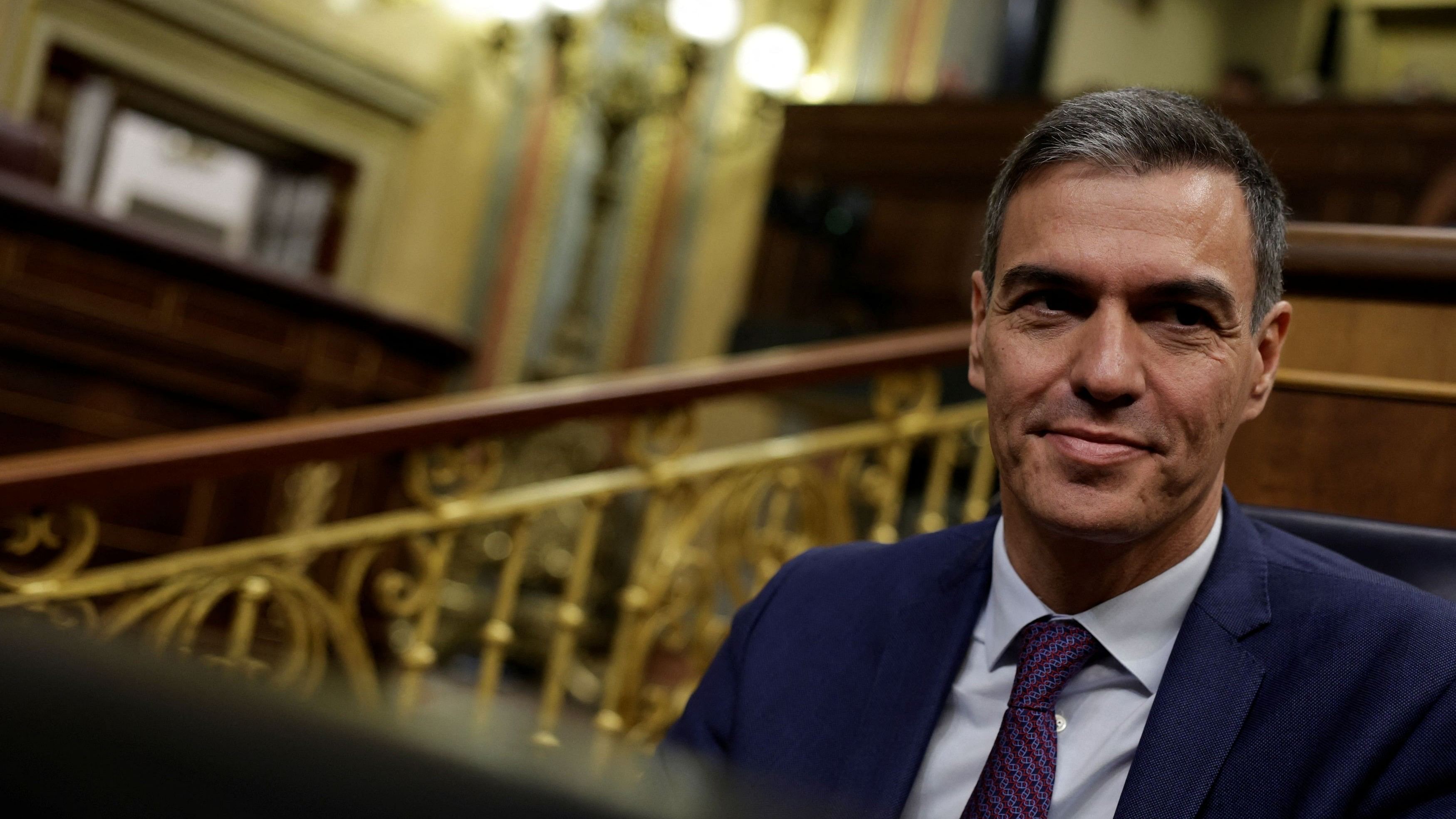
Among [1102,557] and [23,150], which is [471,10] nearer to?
[23,150]

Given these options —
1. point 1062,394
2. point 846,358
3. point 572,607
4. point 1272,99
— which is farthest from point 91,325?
point 1272,99

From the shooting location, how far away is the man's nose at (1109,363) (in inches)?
40.0

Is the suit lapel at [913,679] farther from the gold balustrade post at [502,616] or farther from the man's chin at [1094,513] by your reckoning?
the gold balustrade post at [502,616]

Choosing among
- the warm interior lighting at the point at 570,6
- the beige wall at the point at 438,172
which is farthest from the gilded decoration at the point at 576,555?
the beige wall at the point at 438,172

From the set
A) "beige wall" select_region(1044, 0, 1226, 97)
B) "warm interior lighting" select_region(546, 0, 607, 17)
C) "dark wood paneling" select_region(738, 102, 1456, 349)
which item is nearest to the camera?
"dark wood paneling" select_region(738, 102, 1456, 349)

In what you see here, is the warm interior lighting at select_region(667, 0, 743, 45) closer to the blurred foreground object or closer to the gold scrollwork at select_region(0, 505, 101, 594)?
the blurred foreground object

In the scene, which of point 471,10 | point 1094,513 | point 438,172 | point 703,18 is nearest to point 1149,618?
point 1094,513

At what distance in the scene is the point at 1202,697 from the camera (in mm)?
993

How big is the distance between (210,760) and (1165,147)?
99 cm

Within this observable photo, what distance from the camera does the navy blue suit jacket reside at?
0.92 m

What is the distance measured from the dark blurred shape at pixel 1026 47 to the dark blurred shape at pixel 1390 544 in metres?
6.50

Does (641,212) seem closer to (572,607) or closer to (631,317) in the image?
(631,317)

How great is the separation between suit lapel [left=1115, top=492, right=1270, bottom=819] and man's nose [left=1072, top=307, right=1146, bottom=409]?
0.19m

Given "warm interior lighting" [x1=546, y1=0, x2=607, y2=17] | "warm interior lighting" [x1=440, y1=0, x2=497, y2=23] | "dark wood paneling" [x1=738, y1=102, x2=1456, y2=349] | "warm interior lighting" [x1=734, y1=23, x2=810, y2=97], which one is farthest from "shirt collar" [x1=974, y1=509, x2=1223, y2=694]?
"warm interior lighting" [x1=440, y1=0, x2=497, y2=23]
